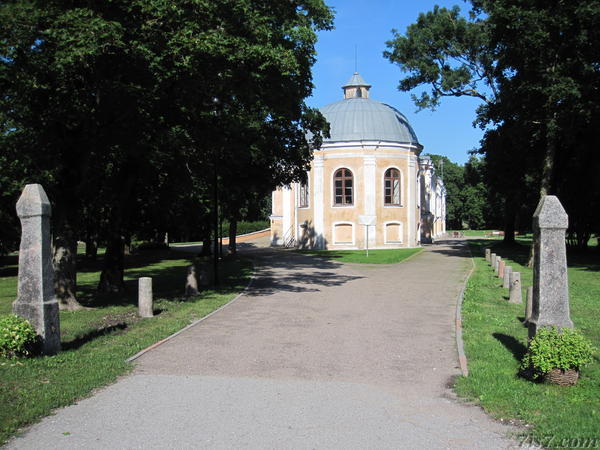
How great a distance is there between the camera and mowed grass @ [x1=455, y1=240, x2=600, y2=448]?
5.77 m

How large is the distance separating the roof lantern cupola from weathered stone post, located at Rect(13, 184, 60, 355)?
4465 cm

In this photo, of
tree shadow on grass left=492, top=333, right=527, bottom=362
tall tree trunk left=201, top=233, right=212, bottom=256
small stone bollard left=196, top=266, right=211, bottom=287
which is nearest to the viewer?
tree shadow on grass left=492, top=333, right=527, bottom=362

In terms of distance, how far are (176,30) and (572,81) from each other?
59.5ft

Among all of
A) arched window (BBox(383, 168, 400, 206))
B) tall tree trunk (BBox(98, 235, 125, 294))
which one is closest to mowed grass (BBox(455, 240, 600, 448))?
tall tree trunk (BBox(98, 235, 125, 294))

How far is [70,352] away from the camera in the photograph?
29.9 ft

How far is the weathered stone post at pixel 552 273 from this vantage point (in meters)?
7.82

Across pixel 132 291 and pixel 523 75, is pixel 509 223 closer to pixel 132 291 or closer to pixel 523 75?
pixel 523 75

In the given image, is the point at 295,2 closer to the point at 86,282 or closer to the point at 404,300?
the point at 404,300

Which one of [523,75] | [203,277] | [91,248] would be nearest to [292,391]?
[203,277]

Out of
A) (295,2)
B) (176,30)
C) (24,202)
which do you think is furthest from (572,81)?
(24,202)

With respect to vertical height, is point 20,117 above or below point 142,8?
below

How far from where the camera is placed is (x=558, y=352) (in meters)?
7.12

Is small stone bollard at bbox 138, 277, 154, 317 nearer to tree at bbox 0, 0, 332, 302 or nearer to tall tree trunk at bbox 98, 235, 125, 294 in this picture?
tree at bbox 0, 0, 332, 302

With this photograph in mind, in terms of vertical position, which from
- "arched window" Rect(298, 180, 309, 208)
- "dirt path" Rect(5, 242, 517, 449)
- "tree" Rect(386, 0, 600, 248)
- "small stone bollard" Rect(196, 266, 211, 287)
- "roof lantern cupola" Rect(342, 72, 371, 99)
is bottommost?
"dirt path" Rect(5, 242, 517, 449)
